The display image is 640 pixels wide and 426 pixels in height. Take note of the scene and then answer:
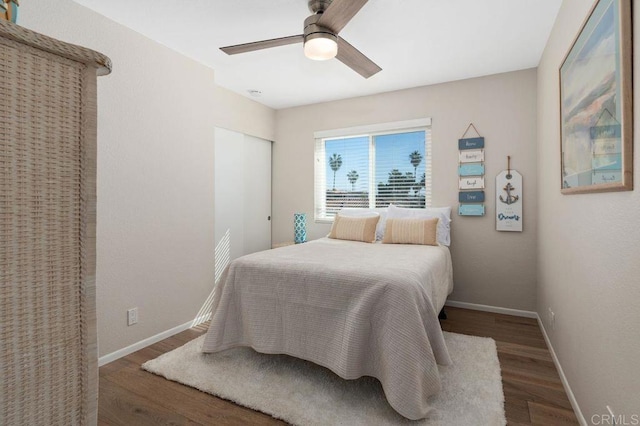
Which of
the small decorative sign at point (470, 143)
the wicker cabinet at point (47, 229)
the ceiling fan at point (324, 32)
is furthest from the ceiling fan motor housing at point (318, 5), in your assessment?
the small decorative sign at point (470, 143)

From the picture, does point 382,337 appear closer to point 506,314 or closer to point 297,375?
point 297,375

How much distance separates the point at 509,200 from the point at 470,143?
0.71 m

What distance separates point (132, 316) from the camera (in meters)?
2.64

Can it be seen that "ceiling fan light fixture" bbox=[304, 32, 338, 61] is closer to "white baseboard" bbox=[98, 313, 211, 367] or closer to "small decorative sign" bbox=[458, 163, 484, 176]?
"small decorative sign" bbox=[458, 163, 484, 176]

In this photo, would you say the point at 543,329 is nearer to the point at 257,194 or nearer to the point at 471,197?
the point at 471,197

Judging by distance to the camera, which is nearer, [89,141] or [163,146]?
[89,141]

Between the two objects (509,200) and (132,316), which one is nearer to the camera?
(132,316)

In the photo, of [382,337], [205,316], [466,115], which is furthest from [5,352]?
[466,115]

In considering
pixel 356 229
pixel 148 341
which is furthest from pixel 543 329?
pixel 148 341

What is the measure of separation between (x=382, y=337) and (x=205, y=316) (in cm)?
215

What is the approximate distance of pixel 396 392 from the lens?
173cm

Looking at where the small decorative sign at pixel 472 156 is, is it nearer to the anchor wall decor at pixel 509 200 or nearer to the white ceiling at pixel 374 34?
the anchor wall decor at pixel 509 200

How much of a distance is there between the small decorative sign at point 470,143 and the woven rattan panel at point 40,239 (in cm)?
358

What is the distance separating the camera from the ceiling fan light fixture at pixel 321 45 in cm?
212
